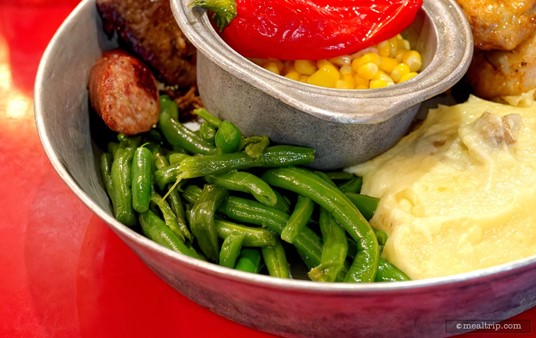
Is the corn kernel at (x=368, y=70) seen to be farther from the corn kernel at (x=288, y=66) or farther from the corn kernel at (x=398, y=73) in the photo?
the corn kernel at (x=288, y=66)

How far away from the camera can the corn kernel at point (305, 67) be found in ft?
9.52

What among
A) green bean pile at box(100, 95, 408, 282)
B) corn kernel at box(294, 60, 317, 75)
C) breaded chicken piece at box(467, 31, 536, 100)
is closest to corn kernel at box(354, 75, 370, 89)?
corn kernel at box(294, 60, 317, 75)

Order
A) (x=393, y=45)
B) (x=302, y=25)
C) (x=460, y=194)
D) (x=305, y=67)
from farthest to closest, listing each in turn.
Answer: (x=393, y=45), (x=305, y=67), (x=302, y=25), (x=460, y=194)

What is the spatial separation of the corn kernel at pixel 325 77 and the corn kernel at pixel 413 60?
1.27ft

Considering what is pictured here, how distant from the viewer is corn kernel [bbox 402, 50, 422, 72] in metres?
3.00

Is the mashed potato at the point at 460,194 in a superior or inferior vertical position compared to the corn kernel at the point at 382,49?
inferior

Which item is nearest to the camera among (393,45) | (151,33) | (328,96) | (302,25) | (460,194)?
(328,96)

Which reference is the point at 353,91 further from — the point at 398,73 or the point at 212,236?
the point at 212,236

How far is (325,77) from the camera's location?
2865mm

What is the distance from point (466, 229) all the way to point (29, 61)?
2902 mm

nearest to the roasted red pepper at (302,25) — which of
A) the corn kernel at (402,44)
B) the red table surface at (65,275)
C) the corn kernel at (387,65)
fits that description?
the corn kernel at (387,65)

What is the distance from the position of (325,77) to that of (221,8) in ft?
1.88

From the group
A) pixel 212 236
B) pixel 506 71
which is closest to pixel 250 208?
pixel 212 236

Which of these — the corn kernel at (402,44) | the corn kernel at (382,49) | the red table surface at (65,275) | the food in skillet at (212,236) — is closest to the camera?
the food in skillet at (212,236)
